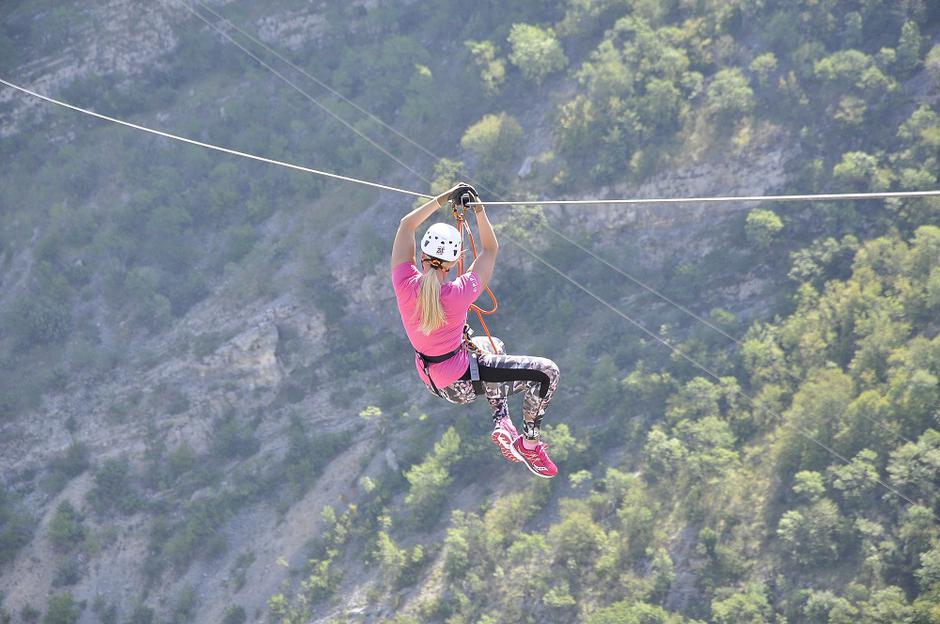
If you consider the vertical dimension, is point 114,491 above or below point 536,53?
below

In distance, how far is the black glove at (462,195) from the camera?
25.5 ft

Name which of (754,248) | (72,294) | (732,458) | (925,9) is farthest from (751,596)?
(72,294)

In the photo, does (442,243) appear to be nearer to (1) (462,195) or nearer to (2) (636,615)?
(1) (462,195)

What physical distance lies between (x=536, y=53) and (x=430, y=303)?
78.6 ft

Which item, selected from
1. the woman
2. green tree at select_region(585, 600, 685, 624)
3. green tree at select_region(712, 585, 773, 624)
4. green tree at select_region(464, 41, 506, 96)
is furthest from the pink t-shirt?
green tree at select_region(464, 41, 506, 96)

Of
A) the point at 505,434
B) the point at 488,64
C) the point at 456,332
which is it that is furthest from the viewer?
the point at 488,64

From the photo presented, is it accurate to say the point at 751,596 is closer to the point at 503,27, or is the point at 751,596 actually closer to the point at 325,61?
the point at 503,27

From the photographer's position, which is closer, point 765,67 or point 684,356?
point 684,356

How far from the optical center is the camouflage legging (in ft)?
28.9

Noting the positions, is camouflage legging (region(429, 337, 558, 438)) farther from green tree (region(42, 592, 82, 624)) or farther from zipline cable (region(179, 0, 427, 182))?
zipline cable (region(179, 0, 427, 182))

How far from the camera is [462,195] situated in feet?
25.6

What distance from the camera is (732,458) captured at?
872 inches

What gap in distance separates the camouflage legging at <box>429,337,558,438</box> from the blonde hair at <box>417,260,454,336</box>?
0.84 meters

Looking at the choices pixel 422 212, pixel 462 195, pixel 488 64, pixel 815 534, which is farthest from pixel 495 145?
pixel 422 212
